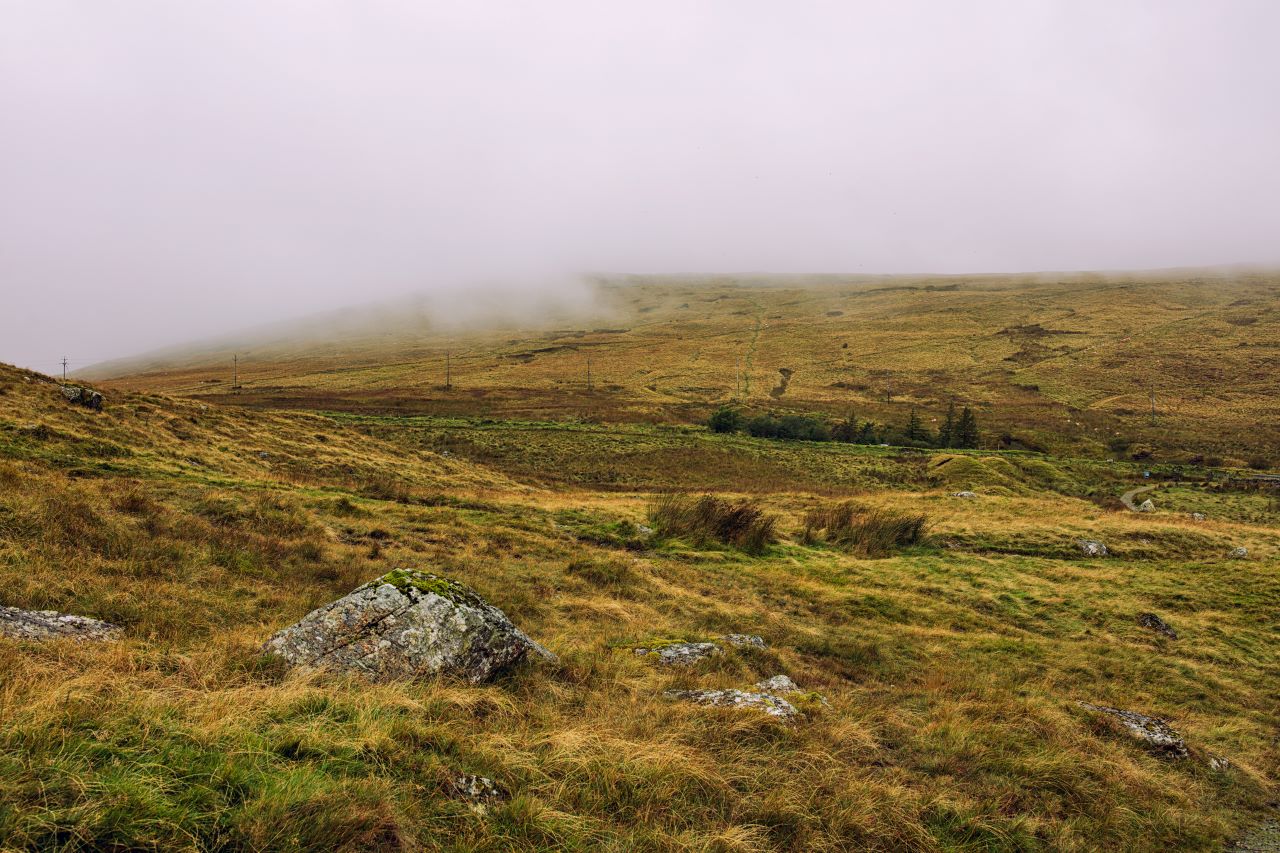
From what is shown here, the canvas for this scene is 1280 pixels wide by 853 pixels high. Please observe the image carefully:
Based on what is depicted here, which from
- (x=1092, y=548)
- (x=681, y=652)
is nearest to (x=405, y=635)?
Answer: (x=681, y=652)

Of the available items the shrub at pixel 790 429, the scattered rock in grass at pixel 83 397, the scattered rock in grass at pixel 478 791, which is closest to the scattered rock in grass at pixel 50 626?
the scattered rock in grass at pixel 478 791

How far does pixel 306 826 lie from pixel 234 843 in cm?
33

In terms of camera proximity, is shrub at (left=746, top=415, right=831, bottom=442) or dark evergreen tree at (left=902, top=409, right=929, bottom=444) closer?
dark evergreen tree at (left=902, top=409, right=929, bottom=444)

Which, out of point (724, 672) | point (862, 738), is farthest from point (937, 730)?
point (724, 672)

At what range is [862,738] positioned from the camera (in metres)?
6.03

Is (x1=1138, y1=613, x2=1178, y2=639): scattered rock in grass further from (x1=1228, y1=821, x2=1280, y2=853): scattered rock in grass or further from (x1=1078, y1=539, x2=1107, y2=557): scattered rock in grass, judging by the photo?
(x1=1228, y1=821, x2=1280, y2=853): scattered rock in grass

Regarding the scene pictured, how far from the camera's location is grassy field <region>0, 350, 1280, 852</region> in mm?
3541

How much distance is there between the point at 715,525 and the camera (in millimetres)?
19453

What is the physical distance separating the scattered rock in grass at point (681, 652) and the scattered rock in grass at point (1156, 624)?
12.3m

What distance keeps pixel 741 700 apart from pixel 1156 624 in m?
13.8

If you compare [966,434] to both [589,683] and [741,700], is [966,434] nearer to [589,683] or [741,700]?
[741,700]

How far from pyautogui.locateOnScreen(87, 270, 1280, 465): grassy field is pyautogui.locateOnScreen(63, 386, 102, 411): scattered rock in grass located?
45423 millimetres

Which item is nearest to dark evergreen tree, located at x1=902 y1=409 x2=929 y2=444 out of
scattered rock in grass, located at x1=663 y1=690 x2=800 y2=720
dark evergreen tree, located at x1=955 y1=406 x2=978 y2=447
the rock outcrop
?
dark evergreen tree, located at x1=955 y1=406 x2=978 y2=447

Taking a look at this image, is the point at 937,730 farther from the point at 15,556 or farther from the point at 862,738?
the point at 15,556
